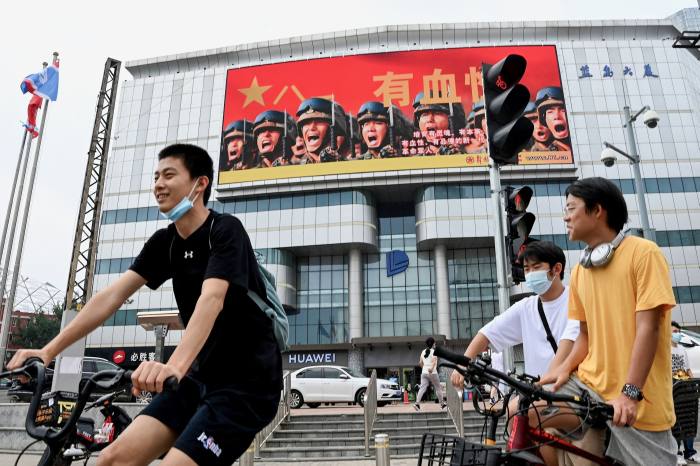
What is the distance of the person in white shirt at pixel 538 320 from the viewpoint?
3.09 metres

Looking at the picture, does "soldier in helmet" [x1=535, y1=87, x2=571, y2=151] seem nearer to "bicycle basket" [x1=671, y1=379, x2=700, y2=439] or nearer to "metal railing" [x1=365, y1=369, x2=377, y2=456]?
"metal railing" [x1=365, y1=369, x2=377, y2=456]

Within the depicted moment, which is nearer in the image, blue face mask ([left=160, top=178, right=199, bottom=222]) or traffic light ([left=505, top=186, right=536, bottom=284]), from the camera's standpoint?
blue face mask ([left=160, top=178, right=199, bottom=222])

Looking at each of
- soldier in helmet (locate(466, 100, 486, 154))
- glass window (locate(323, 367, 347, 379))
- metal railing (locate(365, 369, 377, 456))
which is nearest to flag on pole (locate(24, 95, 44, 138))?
glass window (locate(323, 367, 347, 379))

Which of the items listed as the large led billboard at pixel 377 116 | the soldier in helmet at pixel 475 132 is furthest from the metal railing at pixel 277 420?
the soldier in helmet at pixel 475 132

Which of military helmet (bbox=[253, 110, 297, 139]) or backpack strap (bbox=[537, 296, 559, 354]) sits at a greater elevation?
military helmet (bbox=[253, 110, 297, 139])

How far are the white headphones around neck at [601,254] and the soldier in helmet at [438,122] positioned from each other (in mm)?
31938

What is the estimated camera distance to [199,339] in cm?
164

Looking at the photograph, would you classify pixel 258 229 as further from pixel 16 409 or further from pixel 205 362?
pixel 205 362

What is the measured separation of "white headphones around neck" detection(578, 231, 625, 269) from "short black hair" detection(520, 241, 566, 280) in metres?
1.15

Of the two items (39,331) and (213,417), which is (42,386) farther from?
(39,331)

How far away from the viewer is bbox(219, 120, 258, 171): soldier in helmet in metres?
35.4

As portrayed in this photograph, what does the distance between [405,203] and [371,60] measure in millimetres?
11065

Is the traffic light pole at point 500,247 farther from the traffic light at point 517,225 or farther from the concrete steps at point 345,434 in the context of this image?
the concrete steps at point 345,434

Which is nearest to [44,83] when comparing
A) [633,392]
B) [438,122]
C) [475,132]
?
[633,392]
